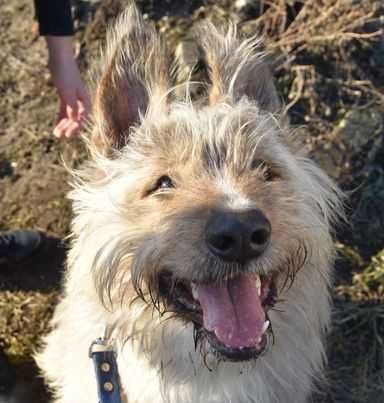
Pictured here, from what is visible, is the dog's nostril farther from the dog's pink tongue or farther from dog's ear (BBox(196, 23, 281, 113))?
dog's ear (BBox(196, 23, 281, 113))

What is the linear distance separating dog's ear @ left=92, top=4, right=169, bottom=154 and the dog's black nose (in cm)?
64

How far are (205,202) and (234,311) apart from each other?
1.24 feet

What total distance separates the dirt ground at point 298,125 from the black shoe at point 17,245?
8cm

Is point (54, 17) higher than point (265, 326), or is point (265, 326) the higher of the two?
point (54, 17)

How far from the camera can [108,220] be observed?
7.89 ft

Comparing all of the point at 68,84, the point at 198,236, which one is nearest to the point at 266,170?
the point at 198,236

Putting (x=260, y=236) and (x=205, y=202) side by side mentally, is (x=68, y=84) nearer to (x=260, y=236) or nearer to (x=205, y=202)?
(x=205, y=202)

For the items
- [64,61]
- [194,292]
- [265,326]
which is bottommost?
[265,326]

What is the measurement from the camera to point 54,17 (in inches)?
135

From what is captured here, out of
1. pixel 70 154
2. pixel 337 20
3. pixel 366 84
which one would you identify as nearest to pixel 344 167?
pixel 366 84

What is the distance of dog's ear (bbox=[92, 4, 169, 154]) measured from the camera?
2.38 meters

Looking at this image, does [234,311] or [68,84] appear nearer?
[234,311]

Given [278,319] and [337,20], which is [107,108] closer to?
[278,319]

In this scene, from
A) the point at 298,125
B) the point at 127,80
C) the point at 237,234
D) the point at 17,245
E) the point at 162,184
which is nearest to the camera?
the point at 237,234
